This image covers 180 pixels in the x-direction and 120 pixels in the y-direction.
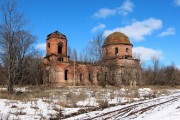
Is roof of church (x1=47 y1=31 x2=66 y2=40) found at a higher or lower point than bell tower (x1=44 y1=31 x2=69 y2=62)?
higher

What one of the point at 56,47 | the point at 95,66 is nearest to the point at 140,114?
the point at 56,47

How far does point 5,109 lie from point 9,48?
11.2m

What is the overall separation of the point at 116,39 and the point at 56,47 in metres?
13.4

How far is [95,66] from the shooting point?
178 ft

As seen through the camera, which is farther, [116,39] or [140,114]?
[116,39]

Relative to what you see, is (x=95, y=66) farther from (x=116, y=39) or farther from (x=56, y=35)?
(x=56, y=35)

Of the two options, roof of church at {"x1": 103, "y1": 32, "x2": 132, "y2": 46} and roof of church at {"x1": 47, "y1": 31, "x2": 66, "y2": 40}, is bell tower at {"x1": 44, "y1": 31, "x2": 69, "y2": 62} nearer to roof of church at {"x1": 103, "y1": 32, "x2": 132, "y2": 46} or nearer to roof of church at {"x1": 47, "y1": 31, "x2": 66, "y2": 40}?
roof of church at {"x1": 47, "y1": 31, "x2": 66, "y2": 40}

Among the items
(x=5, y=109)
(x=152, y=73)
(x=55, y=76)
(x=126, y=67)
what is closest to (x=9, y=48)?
(x=5, y=109)

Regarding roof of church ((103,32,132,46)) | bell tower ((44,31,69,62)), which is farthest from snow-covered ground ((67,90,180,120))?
roof of church ((103,32,132,46))

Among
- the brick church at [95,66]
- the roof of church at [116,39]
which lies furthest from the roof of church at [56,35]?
the roof of church at [116,39]

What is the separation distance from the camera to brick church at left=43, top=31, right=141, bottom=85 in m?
50.5

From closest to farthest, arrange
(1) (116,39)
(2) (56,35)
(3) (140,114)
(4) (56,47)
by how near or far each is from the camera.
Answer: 1. (3) (140,114)
2. (4) (56,47)
3. (2) (56,35)
4. (1) (116,39)

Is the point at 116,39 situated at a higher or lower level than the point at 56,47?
higher

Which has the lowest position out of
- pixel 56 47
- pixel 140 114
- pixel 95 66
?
pixel 140 114
